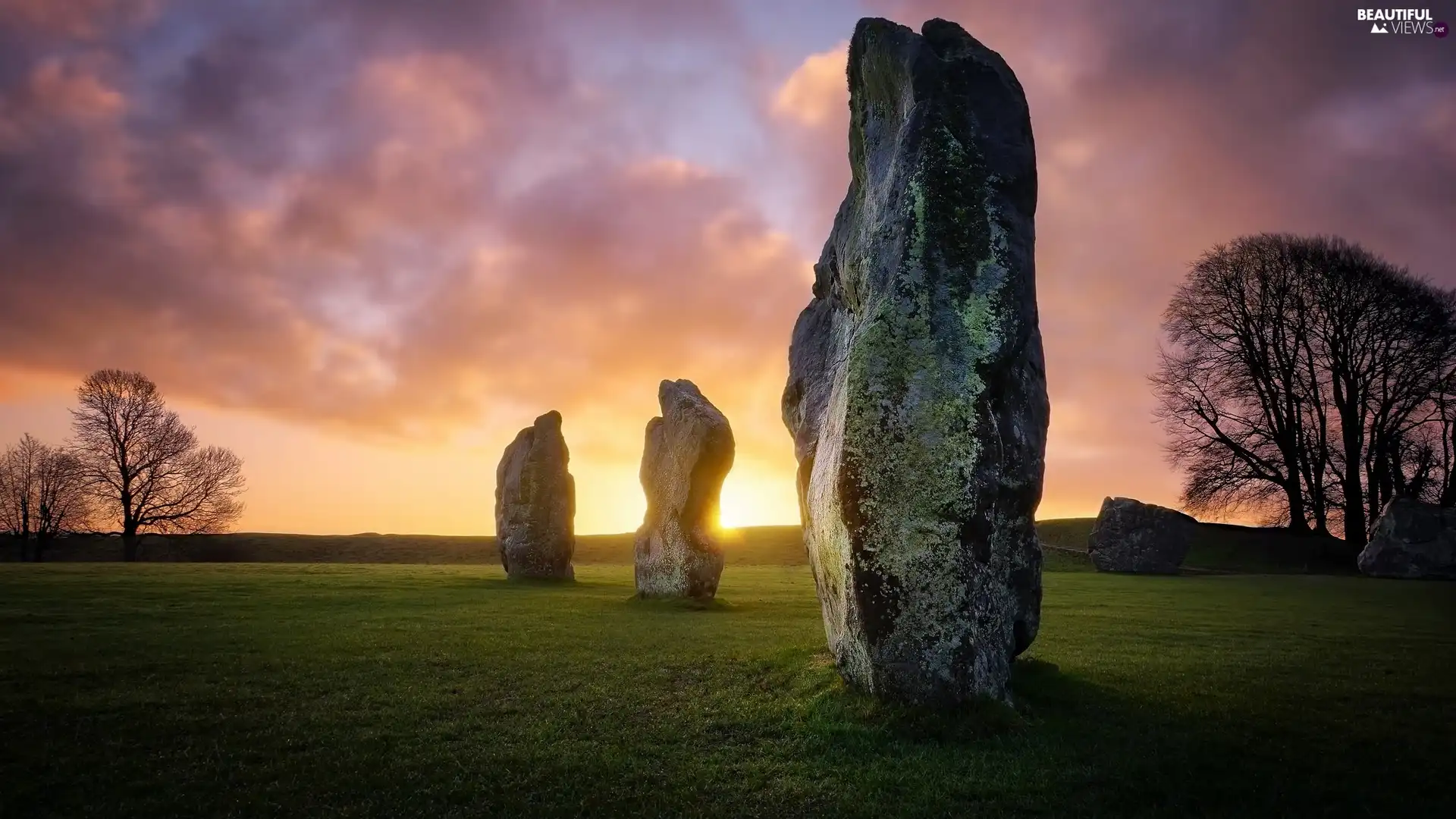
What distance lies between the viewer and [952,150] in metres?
8.78

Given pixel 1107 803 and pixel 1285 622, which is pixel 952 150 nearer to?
pixel 1107 803

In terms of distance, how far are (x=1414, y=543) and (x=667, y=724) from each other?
34039 millimetres

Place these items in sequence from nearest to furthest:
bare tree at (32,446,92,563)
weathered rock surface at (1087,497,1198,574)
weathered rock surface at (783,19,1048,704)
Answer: weathered rock surface at (783,19,1048,704) → weathered rock surface at (1087,497,1198,574) → bare tree at (32,446,92,563)

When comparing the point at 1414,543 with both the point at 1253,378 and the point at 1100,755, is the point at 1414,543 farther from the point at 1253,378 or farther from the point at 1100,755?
the point at 1100,755

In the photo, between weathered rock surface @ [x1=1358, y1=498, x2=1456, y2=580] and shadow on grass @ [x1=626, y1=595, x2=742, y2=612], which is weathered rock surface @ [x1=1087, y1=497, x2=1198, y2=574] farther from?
shadow on grass @ [x1=626, y1=595, x2=742, y2=612]

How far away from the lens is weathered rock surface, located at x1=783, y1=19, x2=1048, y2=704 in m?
7.53

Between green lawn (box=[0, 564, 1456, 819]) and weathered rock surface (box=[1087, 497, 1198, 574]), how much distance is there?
18.2m

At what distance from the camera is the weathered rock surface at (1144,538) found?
1276 inches

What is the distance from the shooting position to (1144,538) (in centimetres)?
3266

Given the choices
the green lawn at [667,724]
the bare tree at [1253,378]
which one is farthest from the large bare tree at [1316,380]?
the green lawn at [667,724]

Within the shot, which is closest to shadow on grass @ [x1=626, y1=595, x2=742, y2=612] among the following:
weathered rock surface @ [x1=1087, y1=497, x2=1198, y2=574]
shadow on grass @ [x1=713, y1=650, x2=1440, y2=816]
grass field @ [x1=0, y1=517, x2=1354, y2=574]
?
shadow on grass @ [x1=713, y1=650, x2=1440, y2=816]

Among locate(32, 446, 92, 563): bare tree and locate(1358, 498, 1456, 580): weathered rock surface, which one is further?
locate(32, 446, 92, 563): bare tree

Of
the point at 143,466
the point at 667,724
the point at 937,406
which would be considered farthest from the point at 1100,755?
the point at 143,466

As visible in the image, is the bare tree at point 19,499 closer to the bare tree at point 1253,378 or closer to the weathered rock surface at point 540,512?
the weathered rock surface at point 540,512
